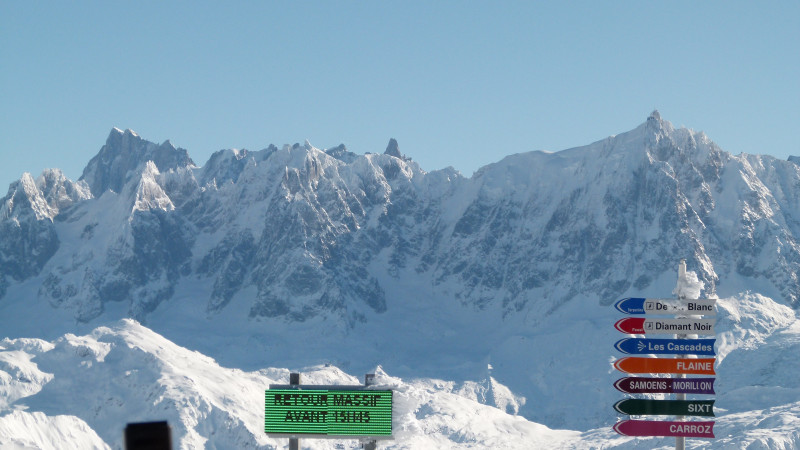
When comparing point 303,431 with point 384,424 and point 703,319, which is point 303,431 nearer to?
point 384,424

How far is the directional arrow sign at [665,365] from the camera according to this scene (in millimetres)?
54000

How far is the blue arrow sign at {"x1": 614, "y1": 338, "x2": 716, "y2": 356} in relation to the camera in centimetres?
5275

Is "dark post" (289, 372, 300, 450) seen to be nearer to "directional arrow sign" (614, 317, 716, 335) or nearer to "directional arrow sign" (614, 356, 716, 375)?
"directional arrow sign" (614, 356, 716, 375)

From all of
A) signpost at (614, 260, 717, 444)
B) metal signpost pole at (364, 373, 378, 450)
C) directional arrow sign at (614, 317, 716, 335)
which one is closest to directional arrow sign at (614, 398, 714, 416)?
signpost at (614, 260, 717, 444)

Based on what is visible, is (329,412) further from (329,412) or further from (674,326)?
(674,326)

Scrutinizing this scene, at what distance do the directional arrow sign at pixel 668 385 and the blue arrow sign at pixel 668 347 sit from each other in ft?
3.90

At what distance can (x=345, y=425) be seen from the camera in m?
55.1

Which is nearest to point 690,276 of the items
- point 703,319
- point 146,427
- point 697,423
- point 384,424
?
point 703,319

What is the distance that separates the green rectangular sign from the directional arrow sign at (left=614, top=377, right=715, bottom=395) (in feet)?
33.1

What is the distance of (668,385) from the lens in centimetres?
5541

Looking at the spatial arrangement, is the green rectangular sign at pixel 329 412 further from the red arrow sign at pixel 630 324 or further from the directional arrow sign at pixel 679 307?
the directional arrow sign at pixel 679 307

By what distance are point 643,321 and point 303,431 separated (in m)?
15.2

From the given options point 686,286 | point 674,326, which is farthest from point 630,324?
point 686,286

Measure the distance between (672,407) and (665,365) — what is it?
5.90ft
